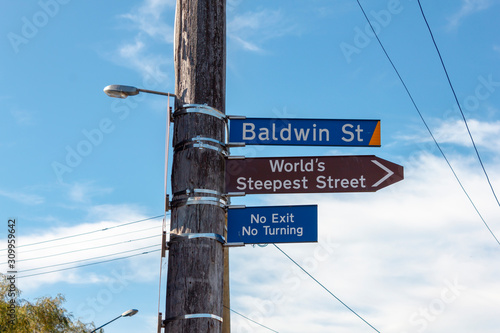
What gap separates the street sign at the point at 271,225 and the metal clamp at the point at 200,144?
60cm

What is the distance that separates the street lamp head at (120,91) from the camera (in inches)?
263

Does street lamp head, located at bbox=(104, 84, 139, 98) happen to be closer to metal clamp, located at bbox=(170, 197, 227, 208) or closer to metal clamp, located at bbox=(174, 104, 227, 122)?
metal clamp, located at bbox=(174, 104, 227, 122)

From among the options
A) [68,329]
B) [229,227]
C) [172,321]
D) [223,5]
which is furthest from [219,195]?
[68,329]

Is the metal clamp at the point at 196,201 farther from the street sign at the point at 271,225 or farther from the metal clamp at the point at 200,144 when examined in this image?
the metal clamp at the point at 200,144

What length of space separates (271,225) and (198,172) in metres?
0.84

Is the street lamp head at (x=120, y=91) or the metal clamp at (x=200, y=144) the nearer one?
the metal clamp at (x=200, y=144)

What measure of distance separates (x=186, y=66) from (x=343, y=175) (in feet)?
5.86

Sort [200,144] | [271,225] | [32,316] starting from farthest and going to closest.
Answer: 1. [32,316]
2. [271,225]
3. [200,144]

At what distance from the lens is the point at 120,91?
6.71 m

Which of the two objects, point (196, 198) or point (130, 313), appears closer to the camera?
point (196, 198)

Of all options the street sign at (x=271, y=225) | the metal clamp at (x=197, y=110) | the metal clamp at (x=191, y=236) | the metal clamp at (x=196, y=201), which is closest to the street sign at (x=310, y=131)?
the metal clamp at (x=197, y=110)

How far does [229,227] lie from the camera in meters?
6.29

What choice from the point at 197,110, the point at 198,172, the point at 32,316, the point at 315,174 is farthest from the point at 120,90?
the point at 32,316

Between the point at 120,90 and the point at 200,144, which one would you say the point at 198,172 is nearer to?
the point at 200,144
